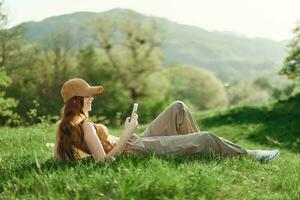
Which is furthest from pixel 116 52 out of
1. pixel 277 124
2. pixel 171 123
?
pixel 171 123

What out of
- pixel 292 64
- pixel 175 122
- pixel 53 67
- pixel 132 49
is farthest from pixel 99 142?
pixel 132 49

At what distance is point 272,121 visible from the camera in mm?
24250

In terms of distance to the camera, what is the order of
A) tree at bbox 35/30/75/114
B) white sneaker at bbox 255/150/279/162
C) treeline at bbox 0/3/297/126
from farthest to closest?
tree at bbox 35/30/75/114
treeline at bbox 0/3/297/126
white sneaker at bbox 255/150/279/162

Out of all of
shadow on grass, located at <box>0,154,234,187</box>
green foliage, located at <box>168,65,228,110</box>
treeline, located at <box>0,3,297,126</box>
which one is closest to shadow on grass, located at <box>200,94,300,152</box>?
shadow on grass, located at <box>0,154,234,187</box>

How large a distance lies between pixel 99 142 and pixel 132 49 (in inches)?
2276

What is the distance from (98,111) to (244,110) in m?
31.0

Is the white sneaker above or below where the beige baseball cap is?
below

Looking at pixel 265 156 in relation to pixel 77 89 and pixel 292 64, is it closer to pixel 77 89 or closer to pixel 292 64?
pixel 77 89

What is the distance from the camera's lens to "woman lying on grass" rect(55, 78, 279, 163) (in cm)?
824

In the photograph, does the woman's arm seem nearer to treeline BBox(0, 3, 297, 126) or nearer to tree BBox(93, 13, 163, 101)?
treeline BBox(0, 3, 297, 126)

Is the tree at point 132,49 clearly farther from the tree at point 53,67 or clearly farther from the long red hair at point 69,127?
the long red hair at point 69,127

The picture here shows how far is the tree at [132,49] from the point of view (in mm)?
64688

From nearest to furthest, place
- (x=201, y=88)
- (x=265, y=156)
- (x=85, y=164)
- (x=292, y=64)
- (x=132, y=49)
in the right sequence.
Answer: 1. (x=85, y=164)
2. (x=265, y=156)
3. (x=292, y=64)
4. (x=132, y=49)
5. (x=201, y=88)

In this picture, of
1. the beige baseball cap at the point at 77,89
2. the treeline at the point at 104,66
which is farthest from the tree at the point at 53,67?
the beige baseball cap at the point at 77,89
